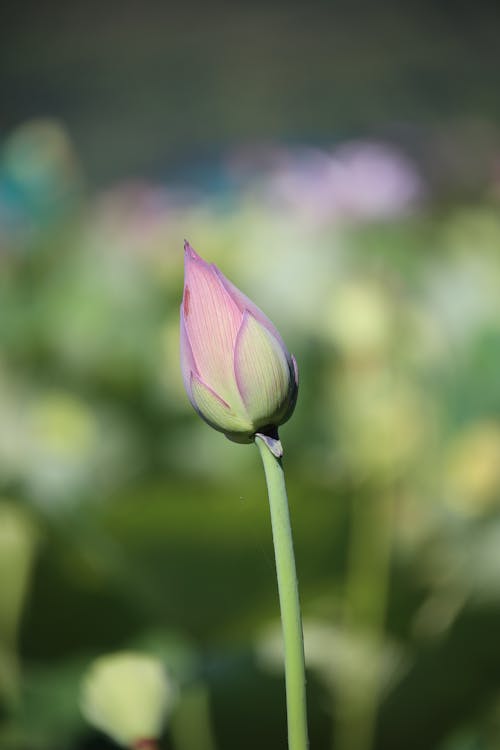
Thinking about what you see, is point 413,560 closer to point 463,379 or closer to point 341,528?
point 341,528

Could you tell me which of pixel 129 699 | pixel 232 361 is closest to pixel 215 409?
pixel 232 361

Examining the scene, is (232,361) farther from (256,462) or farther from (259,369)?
(256,462)

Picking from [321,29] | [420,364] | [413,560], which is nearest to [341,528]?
[413,560]

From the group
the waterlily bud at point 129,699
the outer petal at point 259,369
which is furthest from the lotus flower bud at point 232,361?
the waterlily bud at point 129,699

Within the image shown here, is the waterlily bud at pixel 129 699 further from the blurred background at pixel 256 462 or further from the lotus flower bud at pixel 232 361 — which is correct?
the lotus flower bud at pixel 232 361

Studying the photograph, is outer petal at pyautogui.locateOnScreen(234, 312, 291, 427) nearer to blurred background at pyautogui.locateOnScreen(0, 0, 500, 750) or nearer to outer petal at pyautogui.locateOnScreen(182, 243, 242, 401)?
outer petal at pyautogui.locateOnScreen(182, 243, 242, 401)

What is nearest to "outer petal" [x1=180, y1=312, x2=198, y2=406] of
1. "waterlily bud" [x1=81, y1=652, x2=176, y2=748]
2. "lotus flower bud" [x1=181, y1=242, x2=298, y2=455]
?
"lotus flower bud" [x1=181, y1=242, x2=298, y2=455]

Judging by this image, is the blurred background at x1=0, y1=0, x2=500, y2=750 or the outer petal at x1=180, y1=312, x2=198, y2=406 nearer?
the outer petal at x1=180, y1=312, x2=198, y2=406
